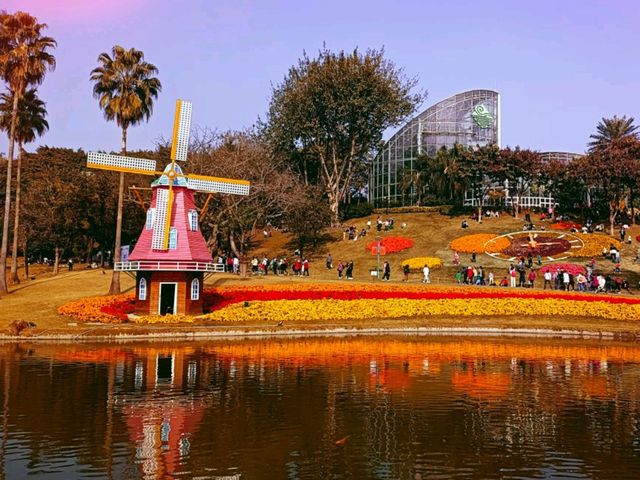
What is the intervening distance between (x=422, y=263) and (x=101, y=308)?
30026mm

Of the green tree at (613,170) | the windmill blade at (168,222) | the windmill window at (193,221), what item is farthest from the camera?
the green tree at (613,170)

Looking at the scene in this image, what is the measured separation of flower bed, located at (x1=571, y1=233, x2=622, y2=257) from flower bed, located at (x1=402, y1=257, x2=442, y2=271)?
1210cm

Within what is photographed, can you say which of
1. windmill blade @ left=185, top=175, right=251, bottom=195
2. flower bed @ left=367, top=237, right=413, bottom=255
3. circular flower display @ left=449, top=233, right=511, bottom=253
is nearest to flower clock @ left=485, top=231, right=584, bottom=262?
circular flower display @ left=449, top=233, right=511, bottom=253

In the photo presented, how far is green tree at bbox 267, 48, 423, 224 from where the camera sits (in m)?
79.2

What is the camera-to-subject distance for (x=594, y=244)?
59.1 meters

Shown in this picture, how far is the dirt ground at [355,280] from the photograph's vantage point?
119 ft

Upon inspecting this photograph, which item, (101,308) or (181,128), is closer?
(101,308)

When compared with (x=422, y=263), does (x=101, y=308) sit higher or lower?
lower

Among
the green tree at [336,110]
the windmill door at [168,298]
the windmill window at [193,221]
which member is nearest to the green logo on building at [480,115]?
the green tree at [336,110]

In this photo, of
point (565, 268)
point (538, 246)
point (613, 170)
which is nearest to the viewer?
point (565, 268)

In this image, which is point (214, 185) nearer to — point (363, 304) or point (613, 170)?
point (363, 304)

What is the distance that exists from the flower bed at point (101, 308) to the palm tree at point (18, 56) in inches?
354

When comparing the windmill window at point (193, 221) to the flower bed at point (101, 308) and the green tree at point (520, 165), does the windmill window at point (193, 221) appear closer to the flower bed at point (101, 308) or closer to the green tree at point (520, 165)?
the flower bed at point (101, 308)

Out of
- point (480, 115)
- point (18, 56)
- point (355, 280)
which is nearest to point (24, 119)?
point (18, 56)
